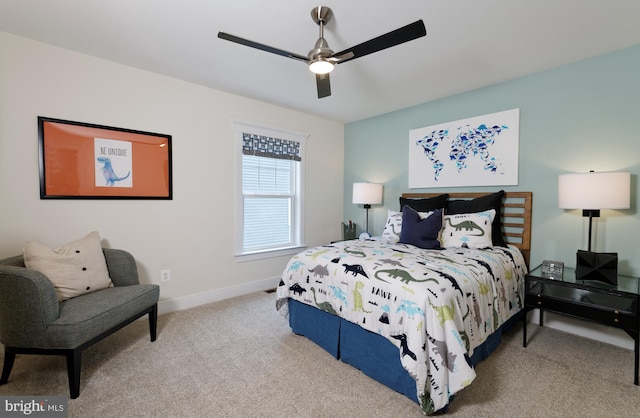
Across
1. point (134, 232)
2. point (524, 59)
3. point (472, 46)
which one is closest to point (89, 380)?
point (134, 232)

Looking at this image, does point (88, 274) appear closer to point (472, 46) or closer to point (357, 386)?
point (357, 386)

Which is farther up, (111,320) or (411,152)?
(411,152)

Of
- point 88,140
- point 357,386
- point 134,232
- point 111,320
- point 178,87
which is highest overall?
point 178,87

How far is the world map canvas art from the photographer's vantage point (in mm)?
2986

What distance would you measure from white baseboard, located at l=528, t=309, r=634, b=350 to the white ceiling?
2335 millimetres

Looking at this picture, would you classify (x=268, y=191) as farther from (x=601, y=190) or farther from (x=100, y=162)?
(x=601, y=190)

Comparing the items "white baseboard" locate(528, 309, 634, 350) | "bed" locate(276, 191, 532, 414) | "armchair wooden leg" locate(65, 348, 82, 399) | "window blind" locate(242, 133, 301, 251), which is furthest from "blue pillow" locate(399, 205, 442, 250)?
"armchair wooden leg" locate(65, 348, 82, 399)

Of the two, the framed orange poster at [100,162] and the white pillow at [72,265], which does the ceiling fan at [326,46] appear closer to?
the framed orange poster at [100,162]

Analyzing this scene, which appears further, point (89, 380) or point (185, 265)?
point (185, 265)

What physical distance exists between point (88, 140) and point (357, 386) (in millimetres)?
2978

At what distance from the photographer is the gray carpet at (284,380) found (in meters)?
1.66

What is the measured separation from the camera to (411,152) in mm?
3801

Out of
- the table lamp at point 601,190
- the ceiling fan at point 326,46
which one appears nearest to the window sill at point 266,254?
the ceiling fan at point 326,46

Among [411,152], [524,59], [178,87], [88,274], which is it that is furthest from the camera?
[411,152]
